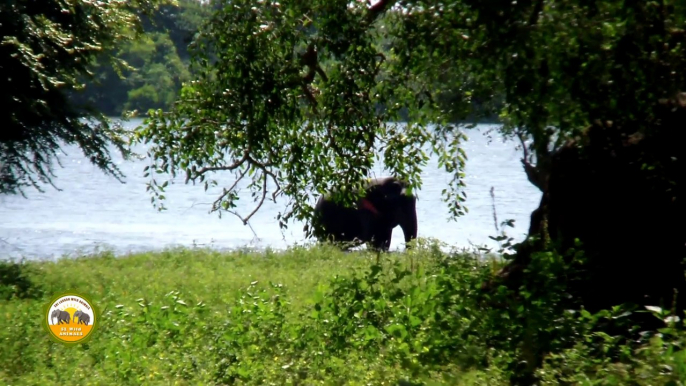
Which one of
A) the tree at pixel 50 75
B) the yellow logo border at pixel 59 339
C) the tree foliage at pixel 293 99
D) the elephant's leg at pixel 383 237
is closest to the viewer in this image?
the tree foliage at pixel 293 99

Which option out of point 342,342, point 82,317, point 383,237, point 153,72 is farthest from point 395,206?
point 342,342

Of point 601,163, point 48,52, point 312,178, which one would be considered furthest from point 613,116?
point 48,52

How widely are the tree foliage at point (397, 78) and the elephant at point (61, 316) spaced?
5.70 ft

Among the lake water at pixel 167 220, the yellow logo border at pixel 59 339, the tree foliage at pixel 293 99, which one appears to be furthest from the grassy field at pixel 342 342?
the lake water at pixel 167 220

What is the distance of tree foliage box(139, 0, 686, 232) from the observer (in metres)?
5.17

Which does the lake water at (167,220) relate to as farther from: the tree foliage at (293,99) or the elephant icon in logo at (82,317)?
the tree foliage at (293,99)

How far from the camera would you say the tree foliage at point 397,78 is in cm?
517

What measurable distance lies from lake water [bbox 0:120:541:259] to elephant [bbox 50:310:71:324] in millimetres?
6573

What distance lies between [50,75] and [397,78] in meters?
5.28

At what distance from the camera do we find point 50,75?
34.9 ft

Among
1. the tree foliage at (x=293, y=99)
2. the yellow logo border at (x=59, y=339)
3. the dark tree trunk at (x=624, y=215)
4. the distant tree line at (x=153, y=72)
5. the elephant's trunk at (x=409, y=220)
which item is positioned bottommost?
the elephant's trunk at (x=409, y=220)

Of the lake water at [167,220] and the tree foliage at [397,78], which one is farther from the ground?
the tree foliage at [397,78]

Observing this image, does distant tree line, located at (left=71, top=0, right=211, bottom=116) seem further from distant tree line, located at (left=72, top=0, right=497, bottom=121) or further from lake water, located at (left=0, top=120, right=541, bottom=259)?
lake water, located at (left=0, top=120, right=541, bottom=259)

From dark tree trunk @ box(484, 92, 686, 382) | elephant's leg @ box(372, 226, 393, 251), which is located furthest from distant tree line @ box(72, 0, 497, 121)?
→ dark tree trunk @ box(484, 92, 686, 382)
